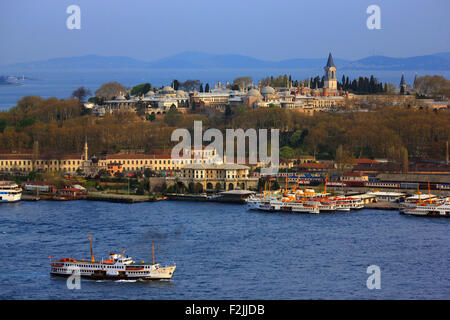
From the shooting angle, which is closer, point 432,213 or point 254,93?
point 432,213

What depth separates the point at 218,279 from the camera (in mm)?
21031

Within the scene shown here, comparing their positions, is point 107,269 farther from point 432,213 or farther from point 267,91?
point 267,91

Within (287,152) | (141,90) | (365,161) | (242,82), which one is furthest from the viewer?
(242,82)

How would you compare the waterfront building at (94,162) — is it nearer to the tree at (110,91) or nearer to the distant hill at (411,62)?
the tree at (110,91)

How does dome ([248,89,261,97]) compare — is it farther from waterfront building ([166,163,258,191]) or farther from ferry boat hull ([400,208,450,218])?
ferry boat hull ([400,208,450,218])

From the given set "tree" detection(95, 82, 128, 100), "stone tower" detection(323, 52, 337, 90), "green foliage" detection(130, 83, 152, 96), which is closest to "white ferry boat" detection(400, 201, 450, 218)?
"stone tower" detection(323, 52, 337, 90)

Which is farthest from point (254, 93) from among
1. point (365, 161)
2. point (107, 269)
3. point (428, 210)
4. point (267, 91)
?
point (107, 269)

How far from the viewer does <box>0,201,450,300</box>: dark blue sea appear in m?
20.4

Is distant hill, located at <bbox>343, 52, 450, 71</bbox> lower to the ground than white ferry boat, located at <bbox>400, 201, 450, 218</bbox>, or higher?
higher

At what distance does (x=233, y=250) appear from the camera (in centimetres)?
2397

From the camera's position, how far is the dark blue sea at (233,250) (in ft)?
67.1

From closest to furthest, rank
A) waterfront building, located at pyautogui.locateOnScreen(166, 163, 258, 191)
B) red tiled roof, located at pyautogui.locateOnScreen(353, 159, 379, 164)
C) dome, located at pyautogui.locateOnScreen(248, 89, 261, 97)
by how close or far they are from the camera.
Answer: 1. waterfront building, located at pyautogui.locateOnScreen(166, 163, 258, 191)
2. red tiled roof, located at pyautogui.locateOnScreen(353, 159, 379, 164)
3. dome, located at pyautogui.locateOnScreen(248, 89, 261, 97)

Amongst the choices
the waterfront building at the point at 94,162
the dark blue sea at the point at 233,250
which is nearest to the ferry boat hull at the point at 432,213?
the dark blue sea at the point at 233,250
